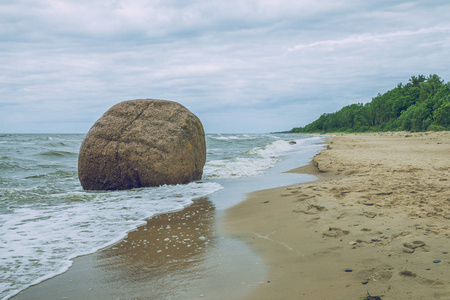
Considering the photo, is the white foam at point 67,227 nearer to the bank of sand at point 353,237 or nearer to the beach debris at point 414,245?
the bank of sand at point 353,237

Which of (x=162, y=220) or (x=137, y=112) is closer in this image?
(x=162, y=220)

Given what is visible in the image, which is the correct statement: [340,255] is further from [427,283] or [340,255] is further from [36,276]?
[36,276]

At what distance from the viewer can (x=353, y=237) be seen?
11.0 ft

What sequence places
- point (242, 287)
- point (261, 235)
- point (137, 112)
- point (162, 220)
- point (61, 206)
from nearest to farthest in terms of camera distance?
point (242, 287), point (261, 235), point (162, 220), point (61, 206), point (137, 112)

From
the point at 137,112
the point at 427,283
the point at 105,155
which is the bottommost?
the point at 427,283

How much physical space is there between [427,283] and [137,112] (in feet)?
23.5

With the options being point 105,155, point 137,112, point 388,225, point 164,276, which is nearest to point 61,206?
point 105,155

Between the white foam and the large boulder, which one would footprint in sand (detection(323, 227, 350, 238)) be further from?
the large boulder

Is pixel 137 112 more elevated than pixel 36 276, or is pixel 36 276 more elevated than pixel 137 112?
pixel 137 112

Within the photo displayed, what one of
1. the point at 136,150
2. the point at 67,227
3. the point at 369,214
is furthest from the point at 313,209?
the point at 136,150

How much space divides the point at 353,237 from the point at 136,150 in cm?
544

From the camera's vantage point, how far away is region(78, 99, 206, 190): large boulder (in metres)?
7.62

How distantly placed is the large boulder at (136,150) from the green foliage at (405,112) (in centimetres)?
3406

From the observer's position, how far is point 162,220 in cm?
486
